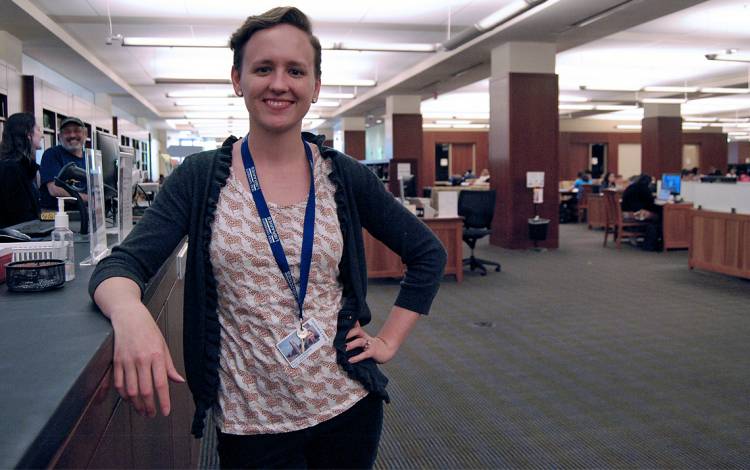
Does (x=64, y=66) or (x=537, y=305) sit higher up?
(x=64, y=66)

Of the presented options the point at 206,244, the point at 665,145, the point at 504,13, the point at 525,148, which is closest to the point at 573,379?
the point at 206,244

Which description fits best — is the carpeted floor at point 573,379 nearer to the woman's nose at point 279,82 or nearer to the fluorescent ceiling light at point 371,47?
the woman's nose at point 279,82

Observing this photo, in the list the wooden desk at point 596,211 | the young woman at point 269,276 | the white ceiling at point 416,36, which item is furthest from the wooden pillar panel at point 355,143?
the young woman at point 269,276

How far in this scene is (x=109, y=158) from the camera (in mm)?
2992

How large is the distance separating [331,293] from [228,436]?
1.13 ft

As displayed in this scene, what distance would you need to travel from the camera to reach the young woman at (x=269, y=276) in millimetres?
1257

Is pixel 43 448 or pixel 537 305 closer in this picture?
pixel 43 448

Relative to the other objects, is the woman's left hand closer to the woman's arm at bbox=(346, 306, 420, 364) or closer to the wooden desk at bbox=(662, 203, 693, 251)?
the woman's arm at bbox=(346, 306, 420, 364)

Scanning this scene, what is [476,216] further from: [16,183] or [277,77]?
[277,77]

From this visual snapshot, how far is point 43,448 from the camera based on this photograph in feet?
2.30

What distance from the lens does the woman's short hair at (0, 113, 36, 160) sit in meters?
4.09

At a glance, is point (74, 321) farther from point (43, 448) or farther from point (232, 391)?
point (43, 448)

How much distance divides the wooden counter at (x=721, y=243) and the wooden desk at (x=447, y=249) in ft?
9.68

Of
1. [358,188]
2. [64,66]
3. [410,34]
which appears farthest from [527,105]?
[358,188]
